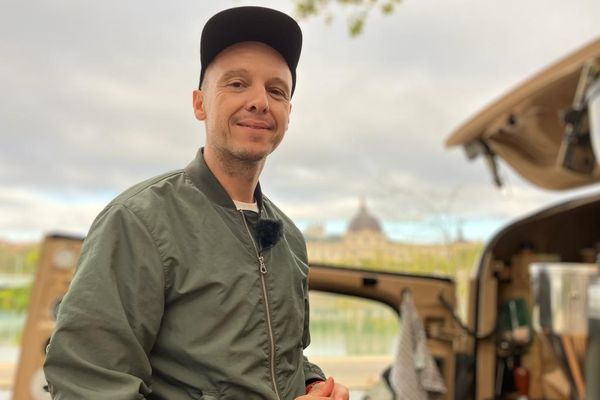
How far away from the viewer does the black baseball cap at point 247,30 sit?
0.77m

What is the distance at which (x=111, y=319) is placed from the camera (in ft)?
2.18

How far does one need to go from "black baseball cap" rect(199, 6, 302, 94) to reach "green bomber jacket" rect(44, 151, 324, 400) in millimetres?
140

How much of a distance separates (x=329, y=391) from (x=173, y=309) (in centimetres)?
20

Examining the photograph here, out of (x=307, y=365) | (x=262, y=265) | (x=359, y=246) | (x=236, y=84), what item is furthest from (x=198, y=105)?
(x=359, y=246)

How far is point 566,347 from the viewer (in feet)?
5.40

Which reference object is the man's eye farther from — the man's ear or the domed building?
the domed building

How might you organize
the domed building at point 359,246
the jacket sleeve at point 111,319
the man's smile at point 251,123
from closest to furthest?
1. the jacket sleeve at point 111,319
2. the man's smile at point 251,123
3. the domed building at point 359,246

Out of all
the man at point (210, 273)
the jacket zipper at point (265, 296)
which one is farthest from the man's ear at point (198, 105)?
the jacket zipper at point (265, 296)

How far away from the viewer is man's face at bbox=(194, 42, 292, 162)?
29.9 inches

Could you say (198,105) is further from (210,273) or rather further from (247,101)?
(210,273)

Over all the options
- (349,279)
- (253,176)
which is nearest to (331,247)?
(349,279)

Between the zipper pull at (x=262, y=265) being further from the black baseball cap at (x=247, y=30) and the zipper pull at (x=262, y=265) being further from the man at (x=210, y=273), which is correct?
the black baseball cap at (x=247, y=30)

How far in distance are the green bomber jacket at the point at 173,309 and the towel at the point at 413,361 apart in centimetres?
161

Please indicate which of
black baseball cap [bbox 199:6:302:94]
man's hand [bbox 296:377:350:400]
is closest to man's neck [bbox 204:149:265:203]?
black baseball cap [bbox 199:6:302:94]
